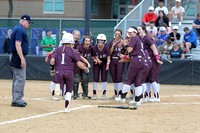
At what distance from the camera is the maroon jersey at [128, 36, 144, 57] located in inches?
400

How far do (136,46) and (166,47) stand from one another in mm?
6785

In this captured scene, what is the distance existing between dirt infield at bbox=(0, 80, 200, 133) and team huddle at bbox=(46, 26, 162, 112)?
48cm

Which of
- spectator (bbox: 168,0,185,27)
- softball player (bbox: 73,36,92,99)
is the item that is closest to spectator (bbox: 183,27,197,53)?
spectator (bbox: 168,0,185,27)

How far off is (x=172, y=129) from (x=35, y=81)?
1064 centimetres

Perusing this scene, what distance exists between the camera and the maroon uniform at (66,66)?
9102 millimetres

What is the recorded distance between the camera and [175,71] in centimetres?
1681

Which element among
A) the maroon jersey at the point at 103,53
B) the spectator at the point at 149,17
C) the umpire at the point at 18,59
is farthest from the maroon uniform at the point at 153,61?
the spectator at the point at 149,17

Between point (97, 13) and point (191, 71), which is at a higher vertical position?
point (97, 13)

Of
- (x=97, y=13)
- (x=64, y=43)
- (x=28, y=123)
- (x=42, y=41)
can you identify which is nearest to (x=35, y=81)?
(x=42, y=41)

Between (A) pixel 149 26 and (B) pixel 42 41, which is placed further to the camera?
(B) pixel 42 41

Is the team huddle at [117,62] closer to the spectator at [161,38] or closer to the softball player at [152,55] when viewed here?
the softball player at [152,55]

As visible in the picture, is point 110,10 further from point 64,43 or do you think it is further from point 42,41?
point 64,43

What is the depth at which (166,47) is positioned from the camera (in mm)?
16797

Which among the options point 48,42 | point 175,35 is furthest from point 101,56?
point 48,42
